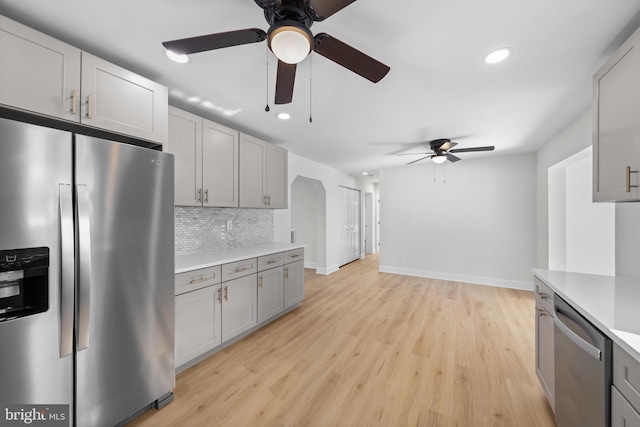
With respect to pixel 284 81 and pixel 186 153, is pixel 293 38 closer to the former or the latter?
pixel 284 81

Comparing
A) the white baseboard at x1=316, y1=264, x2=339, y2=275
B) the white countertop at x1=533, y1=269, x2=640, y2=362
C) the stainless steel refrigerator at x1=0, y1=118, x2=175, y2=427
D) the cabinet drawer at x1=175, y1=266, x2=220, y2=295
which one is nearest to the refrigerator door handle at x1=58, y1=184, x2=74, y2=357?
the stainless steel refrigerator at x1=0, y1=118, x2=175, y2=427

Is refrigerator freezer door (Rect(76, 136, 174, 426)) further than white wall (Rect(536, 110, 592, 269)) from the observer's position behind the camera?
No

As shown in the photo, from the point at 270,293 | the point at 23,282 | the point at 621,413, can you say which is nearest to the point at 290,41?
the point at 23,282

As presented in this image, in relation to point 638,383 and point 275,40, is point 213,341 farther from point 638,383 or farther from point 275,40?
point 638,383

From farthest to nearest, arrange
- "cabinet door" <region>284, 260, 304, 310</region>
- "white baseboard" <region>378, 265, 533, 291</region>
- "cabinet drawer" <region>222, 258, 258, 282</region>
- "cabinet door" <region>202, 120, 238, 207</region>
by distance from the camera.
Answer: "white baseboard" <region>378, 265, 533, 291</region> → "cabinet door" <region>284, 260, 304, 310</region> → "cabinet door" <region>202, 120, 238, 207</region> → "cabinet drawer" <region>222, 258, 258, 282</region>

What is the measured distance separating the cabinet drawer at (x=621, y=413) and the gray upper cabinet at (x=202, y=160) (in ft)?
9.88

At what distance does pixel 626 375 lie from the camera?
98 cm

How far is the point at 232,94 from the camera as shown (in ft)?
7.61

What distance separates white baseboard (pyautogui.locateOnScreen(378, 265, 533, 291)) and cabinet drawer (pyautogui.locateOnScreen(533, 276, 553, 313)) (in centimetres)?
340

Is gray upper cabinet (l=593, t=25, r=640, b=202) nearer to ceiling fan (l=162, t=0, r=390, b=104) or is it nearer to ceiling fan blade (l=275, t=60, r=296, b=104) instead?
ceiling fan (l=162, t=0, r=390, b=104)

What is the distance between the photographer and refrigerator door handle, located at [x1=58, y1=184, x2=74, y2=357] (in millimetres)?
1312

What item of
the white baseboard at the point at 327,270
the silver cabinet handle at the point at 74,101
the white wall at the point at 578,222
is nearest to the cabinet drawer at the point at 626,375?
the white wall at the point at 578,222

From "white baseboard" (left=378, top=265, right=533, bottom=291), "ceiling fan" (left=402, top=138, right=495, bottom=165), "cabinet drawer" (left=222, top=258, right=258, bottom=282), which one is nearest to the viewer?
"cabinet drawer" (left=222, top=258, right=258, bottom=282)

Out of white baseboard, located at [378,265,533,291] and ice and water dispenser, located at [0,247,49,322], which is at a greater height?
ice and water dispenser, located at [0,247,49,322]
